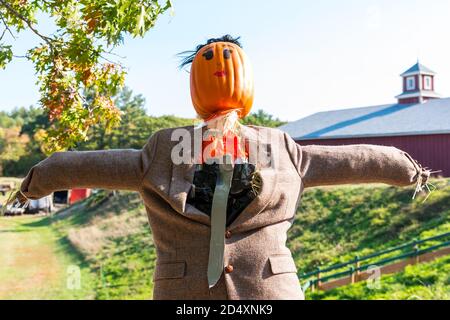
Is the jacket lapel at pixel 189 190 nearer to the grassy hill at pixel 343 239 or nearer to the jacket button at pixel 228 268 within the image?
the jacket button at pixel 228 268

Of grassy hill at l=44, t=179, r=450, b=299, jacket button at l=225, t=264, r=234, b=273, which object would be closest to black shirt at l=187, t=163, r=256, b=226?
jacket button at l=225, t=264, r=234, b=273

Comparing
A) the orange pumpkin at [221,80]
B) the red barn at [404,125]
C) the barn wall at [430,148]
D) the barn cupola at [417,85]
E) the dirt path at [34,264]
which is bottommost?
the dirt path at [34,264]

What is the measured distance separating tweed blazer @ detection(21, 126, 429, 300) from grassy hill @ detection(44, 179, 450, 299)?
622cm

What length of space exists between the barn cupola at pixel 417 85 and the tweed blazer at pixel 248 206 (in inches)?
921

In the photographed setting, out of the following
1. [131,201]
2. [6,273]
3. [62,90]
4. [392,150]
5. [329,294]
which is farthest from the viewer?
[131,201]

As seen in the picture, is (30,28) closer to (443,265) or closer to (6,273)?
(443,265)

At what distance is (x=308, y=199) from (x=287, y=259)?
15.1 m

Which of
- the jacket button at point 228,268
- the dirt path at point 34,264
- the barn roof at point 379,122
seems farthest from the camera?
the barn roof at point 379,122

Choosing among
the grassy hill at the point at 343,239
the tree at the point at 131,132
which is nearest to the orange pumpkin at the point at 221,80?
the grassy hill at the point at 343,239

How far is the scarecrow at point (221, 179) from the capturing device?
2.36 metres
